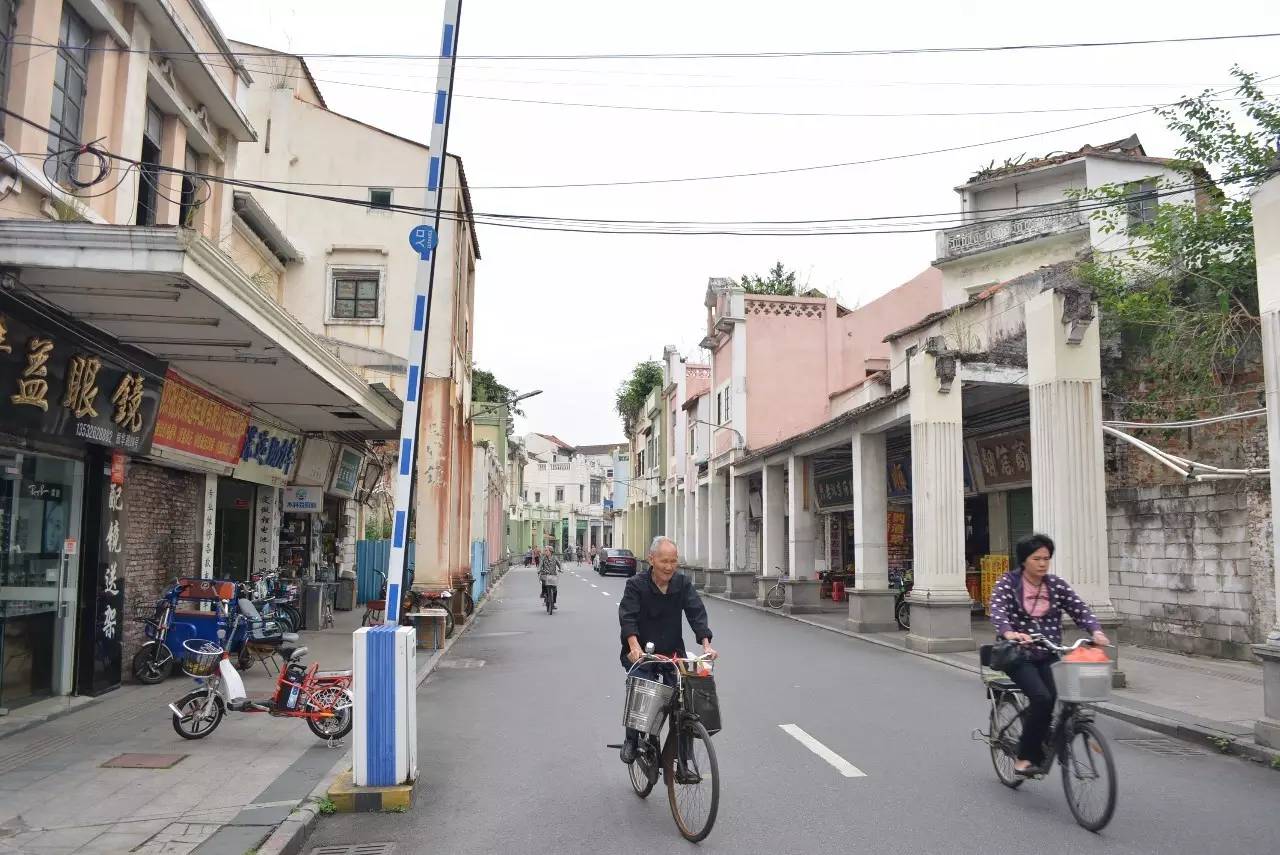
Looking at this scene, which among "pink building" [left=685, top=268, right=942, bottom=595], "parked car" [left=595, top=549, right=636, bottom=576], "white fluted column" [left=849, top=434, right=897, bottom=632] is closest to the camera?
"white fluted column" [left=849, top=434, right=897, bottom=632]

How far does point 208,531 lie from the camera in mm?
13711

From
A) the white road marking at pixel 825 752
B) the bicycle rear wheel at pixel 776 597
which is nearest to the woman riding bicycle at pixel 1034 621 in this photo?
the white road marking at pixel 825 752

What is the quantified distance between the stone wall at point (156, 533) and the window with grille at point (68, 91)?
389cm

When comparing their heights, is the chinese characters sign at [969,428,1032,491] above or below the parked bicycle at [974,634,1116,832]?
above

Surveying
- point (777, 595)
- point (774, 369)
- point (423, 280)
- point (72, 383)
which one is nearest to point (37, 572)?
point (72, 383)

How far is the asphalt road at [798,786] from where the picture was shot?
5512 millimetres

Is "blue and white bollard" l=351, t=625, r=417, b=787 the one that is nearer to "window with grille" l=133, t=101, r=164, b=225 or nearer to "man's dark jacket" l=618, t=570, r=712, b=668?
"man's dark jacket" l=618, t=570, r=712, b=668

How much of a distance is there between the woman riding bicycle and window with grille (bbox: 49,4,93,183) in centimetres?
834

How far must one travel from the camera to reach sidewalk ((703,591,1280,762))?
8.56 metres

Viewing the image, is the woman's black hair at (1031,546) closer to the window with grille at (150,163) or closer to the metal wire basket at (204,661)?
the metal wire basket at (204,661)

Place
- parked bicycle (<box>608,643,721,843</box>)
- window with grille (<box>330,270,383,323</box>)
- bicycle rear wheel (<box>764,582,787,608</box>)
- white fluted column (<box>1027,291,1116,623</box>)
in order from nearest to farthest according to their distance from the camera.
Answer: parked bicycle (<box>608,643,721,843</box>)
white fluted column (<box>1027,291,1116,623</box>)
window with grille (<box>330,270,383,323</box>)
bicycle rear wheel (<box>764,582,787,608</box>)

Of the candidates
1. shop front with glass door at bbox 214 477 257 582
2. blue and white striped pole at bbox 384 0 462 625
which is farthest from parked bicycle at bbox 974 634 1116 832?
shop front with glass door at bbox 214 477 257 582

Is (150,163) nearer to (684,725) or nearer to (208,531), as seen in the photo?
(208,531)

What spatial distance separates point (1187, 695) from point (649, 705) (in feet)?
25.2
